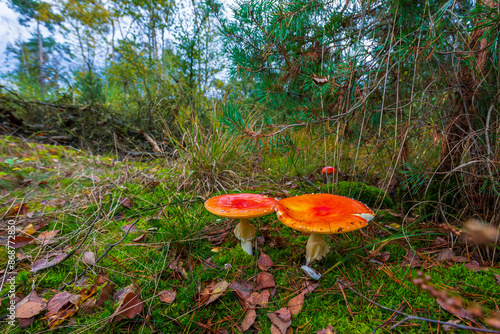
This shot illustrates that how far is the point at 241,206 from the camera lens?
1411 mm

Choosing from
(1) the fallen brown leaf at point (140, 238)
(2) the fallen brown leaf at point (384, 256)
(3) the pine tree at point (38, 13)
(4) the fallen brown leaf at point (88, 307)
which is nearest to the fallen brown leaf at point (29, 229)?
(1) the fallen brown leaf at point (140, 238)

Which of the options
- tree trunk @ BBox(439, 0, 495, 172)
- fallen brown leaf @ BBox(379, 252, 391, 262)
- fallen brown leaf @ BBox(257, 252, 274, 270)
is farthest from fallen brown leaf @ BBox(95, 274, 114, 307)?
tree trunk @ BBox(439, 0, 495, 172)

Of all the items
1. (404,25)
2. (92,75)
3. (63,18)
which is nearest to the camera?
(404,25)

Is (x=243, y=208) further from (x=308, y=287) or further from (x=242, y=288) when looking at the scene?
(x=308, y=287)

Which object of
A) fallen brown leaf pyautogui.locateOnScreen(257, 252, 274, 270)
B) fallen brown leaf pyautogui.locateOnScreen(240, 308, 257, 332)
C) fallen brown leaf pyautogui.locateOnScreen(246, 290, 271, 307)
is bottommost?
fallen brown leaf pyautogui.locateOnScreen(240, 308, 257, 332)

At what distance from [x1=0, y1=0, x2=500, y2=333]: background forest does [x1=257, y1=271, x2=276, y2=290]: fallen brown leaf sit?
0.35m

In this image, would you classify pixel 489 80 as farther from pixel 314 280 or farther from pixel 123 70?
pixel 123 70

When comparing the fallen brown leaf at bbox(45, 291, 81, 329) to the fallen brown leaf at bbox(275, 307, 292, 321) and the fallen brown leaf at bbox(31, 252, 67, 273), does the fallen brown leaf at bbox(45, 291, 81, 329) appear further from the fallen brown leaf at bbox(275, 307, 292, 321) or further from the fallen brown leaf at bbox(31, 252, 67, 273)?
the fallen brown leaf at bbox(275, 307, 292, 321)

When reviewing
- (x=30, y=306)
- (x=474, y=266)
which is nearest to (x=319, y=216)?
(x=474, y=266)

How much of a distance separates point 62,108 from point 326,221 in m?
6.05

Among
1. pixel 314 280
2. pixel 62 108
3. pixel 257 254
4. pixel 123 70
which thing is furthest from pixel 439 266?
pixel 62 108

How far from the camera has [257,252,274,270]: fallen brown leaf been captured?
1422mm

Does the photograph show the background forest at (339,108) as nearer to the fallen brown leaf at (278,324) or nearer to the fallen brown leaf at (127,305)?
the fallen brown leaf at (278,324)

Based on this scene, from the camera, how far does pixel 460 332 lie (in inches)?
35.4
